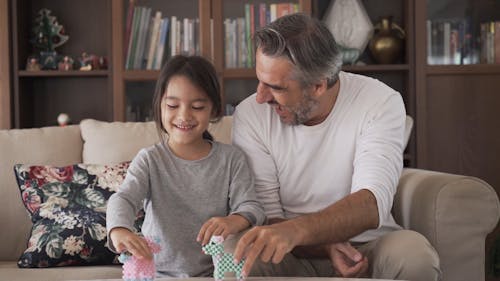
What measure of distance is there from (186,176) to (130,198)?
0.69ft

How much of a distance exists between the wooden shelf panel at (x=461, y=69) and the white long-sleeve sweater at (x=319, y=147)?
1462 mm

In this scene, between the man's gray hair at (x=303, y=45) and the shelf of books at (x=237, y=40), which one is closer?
the man's gray hair at (x=303, y=45)

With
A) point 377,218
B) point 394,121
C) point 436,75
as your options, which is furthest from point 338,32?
point 377,218

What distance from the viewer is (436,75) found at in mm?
3475

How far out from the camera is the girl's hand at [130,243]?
1.49 metres

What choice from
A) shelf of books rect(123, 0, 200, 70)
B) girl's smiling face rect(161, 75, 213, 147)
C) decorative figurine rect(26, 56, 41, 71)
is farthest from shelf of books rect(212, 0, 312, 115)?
girl's smiling face rect(161, 75, 213, 147)

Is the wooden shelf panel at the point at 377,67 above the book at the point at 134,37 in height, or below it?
below

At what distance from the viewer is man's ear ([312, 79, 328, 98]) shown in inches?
78.3

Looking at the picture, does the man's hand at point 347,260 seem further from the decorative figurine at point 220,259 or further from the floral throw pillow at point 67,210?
the floral throw pillow at point 67,210

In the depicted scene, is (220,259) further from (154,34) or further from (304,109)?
(154,34)

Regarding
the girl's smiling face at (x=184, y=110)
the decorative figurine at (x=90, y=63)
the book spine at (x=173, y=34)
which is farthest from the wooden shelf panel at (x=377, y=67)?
the girl's smiling face at (x=184, y=110)

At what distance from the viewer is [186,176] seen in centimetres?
201

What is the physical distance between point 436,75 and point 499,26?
38cm

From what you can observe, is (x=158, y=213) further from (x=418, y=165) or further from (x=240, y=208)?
(x=418, y=165)
